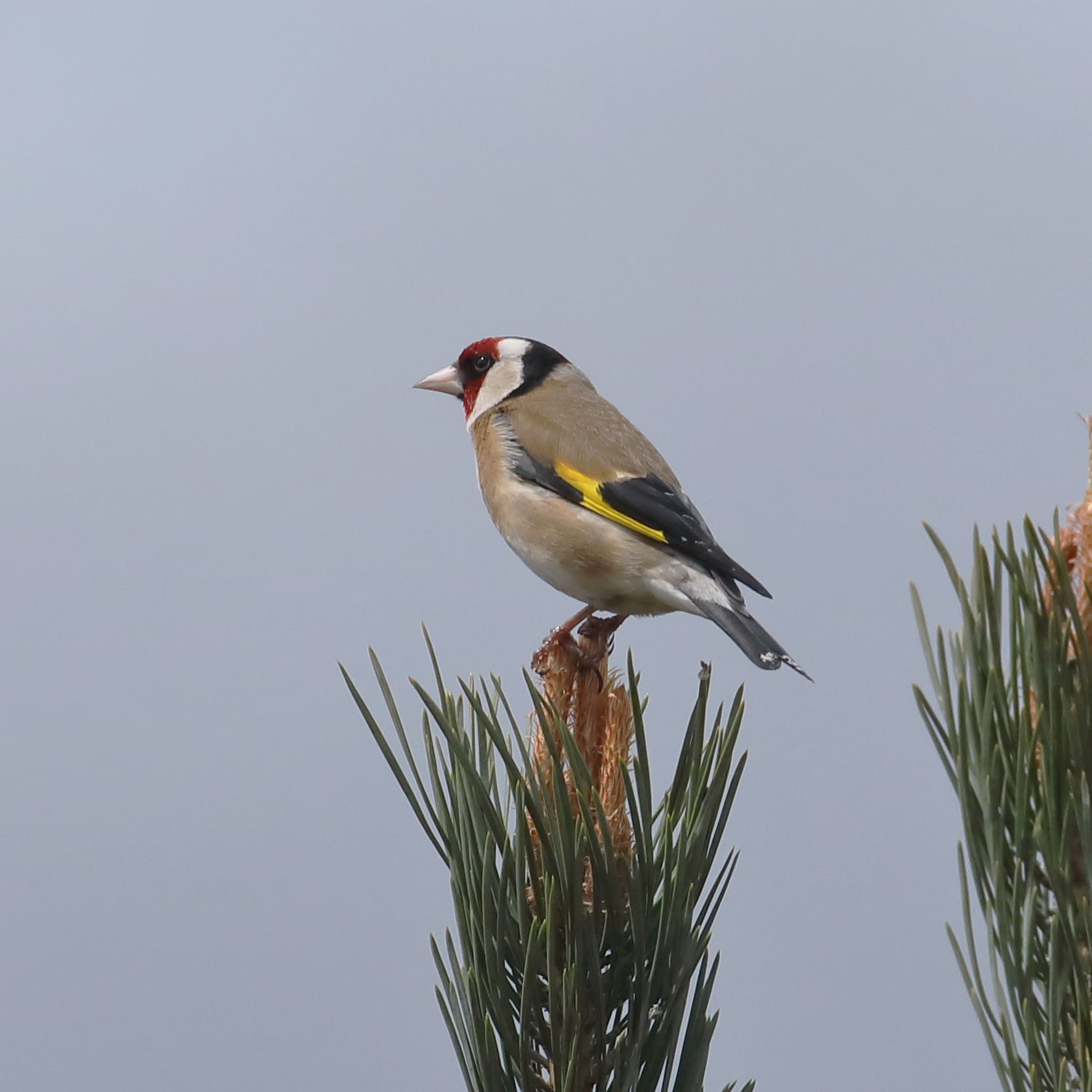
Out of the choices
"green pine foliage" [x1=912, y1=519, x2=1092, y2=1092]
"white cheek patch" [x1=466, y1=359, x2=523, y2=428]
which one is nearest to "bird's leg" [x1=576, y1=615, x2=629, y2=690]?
"green pine foliage" [x1=912, y1=519, x2=1092, y2=1092]

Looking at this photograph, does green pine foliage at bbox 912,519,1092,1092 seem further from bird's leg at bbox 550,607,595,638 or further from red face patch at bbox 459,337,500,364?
red face patch at bbox 459,337,500,364

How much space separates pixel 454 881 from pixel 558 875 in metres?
0.13

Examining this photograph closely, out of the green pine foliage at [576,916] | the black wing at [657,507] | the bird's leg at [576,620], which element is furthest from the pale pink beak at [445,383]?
the green pine foliage at [576,916]

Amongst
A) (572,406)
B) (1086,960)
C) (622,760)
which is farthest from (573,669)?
(572,406)

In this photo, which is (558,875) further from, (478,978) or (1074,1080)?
(1074,1080)

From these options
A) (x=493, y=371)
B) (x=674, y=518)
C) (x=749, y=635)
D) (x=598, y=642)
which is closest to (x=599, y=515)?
(x=674, y=518)

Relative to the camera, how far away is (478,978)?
1.13 m

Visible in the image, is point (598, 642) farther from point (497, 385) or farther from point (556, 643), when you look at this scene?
point (497, 385)

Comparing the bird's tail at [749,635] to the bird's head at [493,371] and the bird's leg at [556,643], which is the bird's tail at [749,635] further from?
the bird's head at [493,371]

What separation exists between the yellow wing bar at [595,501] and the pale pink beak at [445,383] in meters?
0.58

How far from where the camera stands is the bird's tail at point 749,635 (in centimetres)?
162

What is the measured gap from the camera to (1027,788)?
93 cm

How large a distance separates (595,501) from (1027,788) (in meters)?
1.18

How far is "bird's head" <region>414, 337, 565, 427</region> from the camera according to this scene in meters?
2.58
